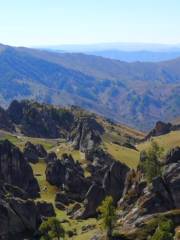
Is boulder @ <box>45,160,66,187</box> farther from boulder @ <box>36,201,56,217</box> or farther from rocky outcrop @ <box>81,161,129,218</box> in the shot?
boulder @ <box>36,201,56,217</box>

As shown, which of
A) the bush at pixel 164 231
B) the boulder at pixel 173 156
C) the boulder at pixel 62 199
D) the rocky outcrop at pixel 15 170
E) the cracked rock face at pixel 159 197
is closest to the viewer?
the bush at pixel 164 231

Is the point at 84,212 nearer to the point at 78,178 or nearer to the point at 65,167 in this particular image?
the point at 78,178

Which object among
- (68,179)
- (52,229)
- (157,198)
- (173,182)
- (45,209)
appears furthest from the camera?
(68,179)

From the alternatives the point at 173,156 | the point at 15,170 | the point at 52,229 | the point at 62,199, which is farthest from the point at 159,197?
the point at 15,170

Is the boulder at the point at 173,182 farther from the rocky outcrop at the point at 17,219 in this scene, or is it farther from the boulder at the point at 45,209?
the boulder at the point at 45,209

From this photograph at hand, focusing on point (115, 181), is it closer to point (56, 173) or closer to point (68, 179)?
point (68, 179)

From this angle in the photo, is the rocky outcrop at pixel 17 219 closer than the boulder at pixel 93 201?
Yes

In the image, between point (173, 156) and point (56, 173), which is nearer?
point (173, 156)

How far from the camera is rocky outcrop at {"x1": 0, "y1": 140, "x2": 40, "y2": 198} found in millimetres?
183000

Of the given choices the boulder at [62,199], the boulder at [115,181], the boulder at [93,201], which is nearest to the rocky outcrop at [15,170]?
the boulder at [62,199]

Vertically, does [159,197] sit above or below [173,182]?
below

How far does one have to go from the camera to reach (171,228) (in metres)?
101

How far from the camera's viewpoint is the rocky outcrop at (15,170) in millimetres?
183000

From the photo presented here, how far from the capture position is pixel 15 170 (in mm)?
187625
